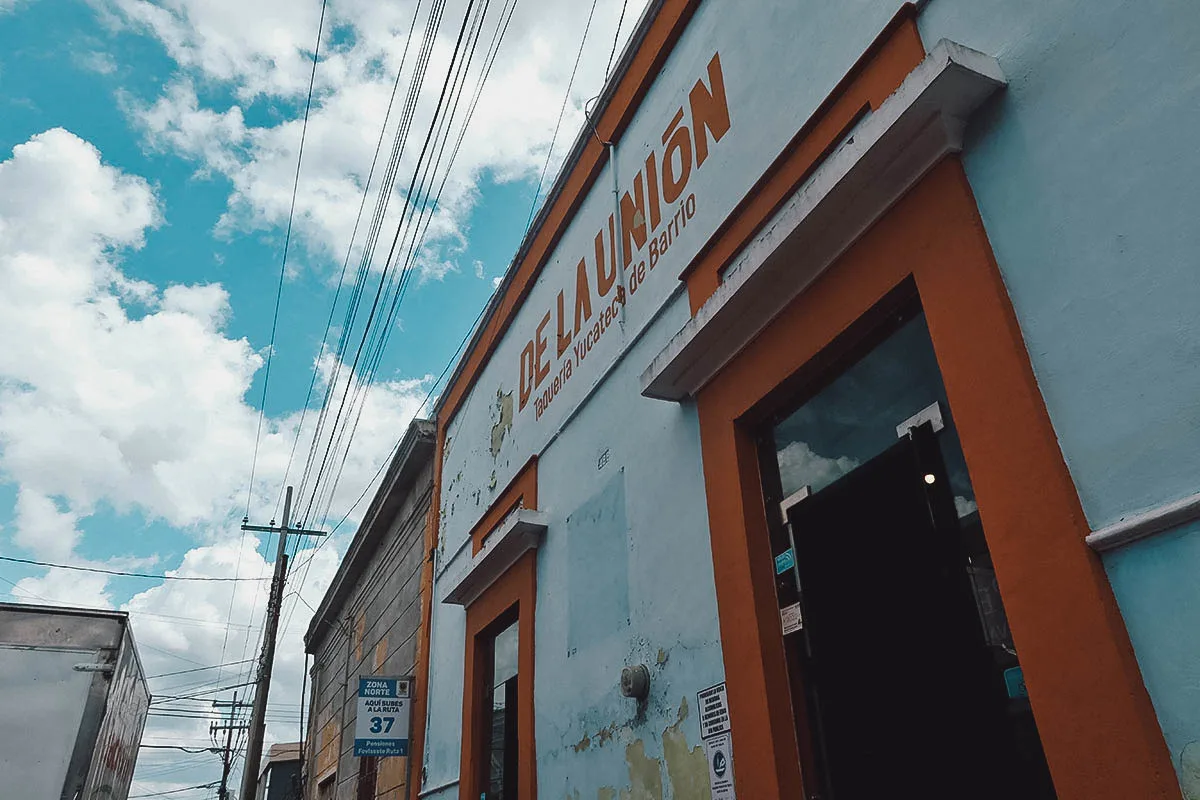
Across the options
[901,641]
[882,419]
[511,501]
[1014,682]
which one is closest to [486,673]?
[511,501]

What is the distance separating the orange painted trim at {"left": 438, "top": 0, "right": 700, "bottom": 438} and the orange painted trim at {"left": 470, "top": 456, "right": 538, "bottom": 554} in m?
1.71

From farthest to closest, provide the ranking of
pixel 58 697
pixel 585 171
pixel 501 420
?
pixel 501 420, pixel 585 171, pixel 58 697

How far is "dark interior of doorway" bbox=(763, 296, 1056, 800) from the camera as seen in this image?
2.69 meters

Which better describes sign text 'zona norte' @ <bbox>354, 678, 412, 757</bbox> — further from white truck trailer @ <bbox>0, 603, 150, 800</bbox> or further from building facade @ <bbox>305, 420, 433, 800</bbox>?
white truck trailer @ <bbox>0, 603, 150, 800</bbox>

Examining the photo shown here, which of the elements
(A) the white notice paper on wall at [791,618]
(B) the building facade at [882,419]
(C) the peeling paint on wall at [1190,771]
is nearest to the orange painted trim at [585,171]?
(B) the building facade at [882,419]

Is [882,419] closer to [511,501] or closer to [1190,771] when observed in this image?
[1190,771]

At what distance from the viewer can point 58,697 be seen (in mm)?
5180

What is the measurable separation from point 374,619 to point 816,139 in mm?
10646

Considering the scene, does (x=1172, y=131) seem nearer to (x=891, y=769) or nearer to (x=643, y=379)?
(x=891, y=769)

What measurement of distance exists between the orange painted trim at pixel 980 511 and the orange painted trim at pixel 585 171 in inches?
98.8

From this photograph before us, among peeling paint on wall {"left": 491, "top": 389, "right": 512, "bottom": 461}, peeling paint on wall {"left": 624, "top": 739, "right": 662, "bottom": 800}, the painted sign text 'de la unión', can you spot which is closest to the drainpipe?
the painted sign text 'de la unión'

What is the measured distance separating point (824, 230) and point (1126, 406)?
151 cm

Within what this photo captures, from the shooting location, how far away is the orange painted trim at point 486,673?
19.2 ft

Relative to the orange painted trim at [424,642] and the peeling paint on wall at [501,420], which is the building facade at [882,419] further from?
the orange painted trim at [424,642]
